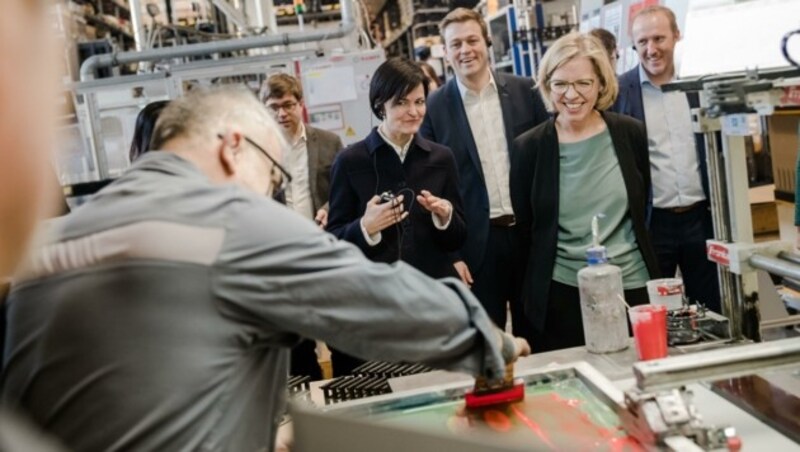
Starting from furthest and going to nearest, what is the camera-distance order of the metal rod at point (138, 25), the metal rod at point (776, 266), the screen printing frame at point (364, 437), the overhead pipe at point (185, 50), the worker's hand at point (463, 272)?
the metal rod at point (138, 25) → the overhead pipe at point (185, 50) → the worker's hand at point (463, 272) → the metal rod at point (776, 266) → the screen printing frame at point (364, 437)

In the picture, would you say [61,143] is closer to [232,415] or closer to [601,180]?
[232,415]

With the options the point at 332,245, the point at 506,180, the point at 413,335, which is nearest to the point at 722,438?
the point at 413,335

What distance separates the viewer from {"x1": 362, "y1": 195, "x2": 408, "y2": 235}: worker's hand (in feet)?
8.21

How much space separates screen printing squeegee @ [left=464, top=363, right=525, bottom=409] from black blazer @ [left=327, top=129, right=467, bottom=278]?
1.00 meters

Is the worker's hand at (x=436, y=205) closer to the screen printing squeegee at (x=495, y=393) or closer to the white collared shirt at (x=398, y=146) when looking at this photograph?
the white collared shirt at (x=398, y=146)

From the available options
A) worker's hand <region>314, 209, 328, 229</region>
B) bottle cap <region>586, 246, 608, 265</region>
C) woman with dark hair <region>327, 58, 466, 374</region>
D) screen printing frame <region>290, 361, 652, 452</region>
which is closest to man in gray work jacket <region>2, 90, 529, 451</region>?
screen printing frame <region>290, 361, 652, 452</region>

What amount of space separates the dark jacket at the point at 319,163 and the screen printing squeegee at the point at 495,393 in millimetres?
1612

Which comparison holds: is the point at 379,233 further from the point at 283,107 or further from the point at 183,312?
the point at 183,312

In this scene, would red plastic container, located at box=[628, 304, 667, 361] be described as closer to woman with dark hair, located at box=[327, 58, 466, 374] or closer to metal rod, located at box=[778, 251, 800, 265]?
metal rod, located at box=[778, 251, 800, 265]

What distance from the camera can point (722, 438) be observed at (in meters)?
1.40

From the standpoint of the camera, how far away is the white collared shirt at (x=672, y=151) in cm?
296

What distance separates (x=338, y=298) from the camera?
1.13 metres

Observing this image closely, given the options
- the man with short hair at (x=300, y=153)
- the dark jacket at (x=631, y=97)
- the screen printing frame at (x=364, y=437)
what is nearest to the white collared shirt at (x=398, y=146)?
the man with short hair at (x=300, y=153)

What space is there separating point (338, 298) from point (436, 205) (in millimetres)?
1448
